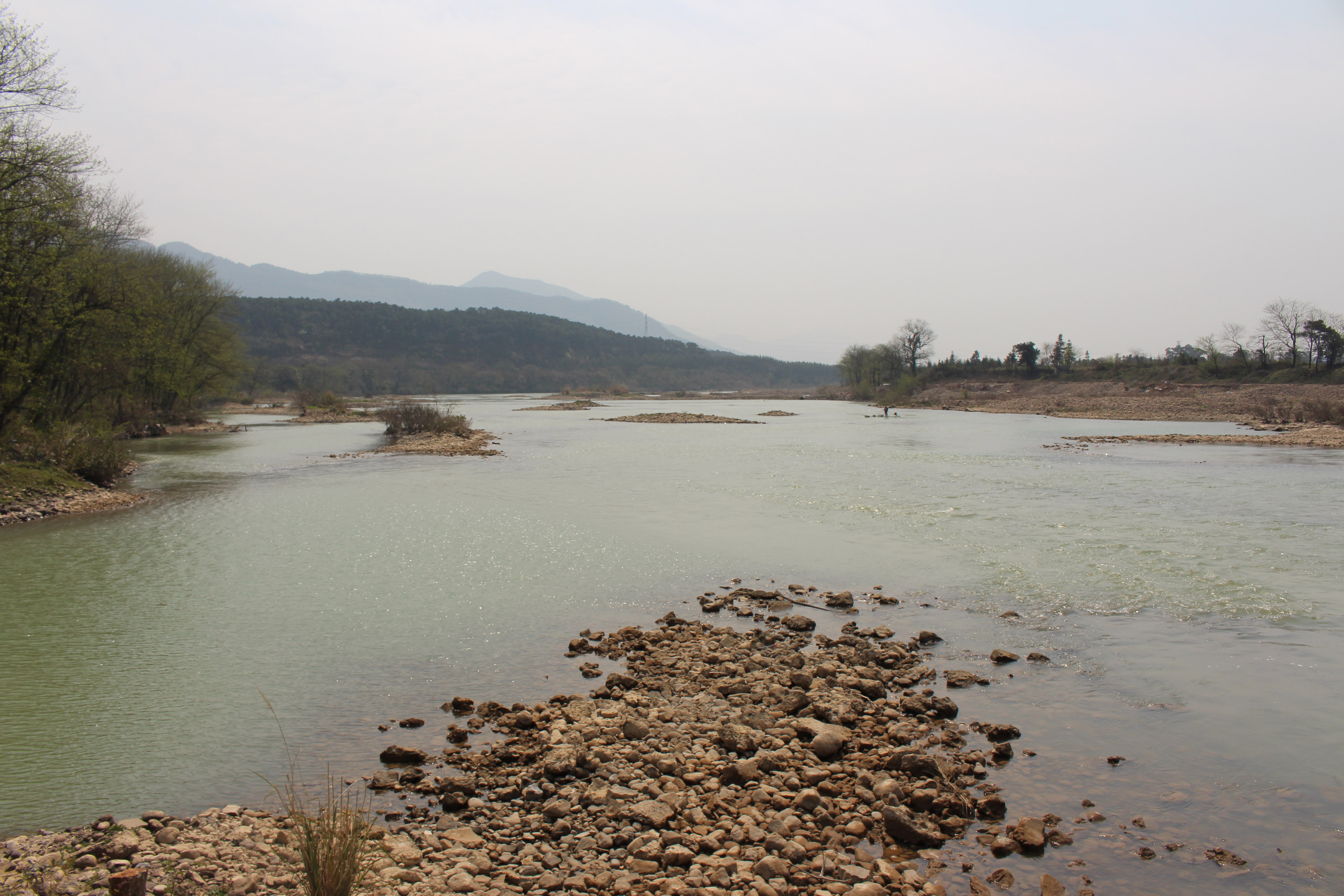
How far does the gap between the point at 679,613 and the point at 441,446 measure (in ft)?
97.0

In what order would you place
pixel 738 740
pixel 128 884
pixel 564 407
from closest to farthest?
pixel 128 884 < pixel 738 740 < pixel 564 407

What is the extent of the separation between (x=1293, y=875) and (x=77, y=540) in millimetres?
19452

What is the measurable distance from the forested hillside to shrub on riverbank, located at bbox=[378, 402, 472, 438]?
59.2m

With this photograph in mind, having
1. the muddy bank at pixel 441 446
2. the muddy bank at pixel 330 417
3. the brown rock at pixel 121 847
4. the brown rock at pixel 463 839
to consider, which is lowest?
the brown rock at pixel 463 839

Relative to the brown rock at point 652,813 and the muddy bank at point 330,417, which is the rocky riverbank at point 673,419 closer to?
the muddy bank at point 330,417

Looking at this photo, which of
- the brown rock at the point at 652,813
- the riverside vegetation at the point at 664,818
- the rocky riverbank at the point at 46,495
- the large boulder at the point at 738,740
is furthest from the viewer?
the rocky riverbank at the point at 46,495

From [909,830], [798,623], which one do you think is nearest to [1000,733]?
[909,830]

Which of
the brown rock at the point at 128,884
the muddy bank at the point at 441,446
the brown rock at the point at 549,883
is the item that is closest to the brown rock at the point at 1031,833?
the brown rock at the point at 549,883

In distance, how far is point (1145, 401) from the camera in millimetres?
66000

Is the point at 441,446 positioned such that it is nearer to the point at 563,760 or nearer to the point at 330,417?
the point at 330,417

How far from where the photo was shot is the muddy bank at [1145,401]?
5484 cm

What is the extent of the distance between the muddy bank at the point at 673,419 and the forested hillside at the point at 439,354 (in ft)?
174

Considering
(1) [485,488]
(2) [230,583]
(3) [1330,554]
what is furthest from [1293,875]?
(1) [485,488]

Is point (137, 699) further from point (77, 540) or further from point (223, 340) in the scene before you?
point (223, 340)
